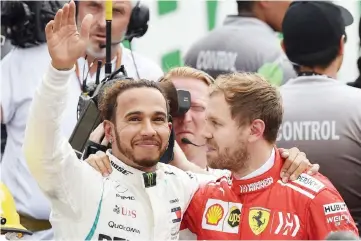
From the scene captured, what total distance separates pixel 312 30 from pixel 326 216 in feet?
5.79

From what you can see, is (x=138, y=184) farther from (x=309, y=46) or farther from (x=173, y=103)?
(x=309, y=46)

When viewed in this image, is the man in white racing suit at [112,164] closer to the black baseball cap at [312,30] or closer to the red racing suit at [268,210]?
the red racing suit at [268,210]

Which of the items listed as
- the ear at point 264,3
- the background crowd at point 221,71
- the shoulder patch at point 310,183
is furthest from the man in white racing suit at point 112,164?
the ear at point 264,3

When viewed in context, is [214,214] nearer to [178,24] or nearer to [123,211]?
Answer: [123,211]

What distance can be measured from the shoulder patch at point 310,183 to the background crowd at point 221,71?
107 centimetres

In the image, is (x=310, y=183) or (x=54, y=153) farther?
(x=310, y=183)

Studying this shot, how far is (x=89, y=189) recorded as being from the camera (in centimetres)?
398

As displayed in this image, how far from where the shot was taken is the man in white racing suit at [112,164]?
12.4 ft

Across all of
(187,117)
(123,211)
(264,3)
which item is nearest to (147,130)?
(123,211)

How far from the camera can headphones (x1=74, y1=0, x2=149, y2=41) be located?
5.93 metres

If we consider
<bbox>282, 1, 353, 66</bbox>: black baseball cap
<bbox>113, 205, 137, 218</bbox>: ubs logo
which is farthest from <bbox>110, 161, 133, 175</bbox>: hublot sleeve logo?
<bbox>282, 1, 353, 66</bbox>: black baseball cap

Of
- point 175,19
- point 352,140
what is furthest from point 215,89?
point 175,19

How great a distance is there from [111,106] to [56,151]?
1.36ft

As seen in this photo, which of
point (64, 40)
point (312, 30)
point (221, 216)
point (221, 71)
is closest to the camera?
point (64, 40)
